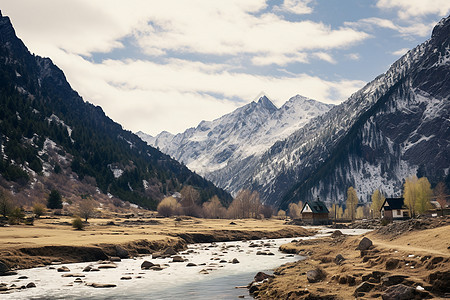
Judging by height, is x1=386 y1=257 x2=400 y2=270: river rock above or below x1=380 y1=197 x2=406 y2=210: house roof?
below

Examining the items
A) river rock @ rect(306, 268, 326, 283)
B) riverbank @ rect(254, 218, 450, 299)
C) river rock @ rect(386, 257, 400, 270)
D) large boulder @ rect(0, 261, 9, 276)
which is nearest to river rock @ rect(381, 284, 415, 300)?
riverbank @ rect(254, 218, 450, 299)

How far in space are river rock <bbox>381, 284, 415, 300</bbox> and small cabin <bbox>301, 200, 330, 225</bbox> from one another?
A: 166272mm

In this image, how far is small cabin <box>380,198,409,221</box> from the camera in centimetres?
15888

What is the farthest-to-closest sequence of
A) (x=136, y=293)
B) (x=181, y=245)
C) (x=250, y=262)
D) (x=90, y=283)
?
(x=181, y=245) < (x=250, y=262) < (x=90, y=283) < (x=136, y=293)

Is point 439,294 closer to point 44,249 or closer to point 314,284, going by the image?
point 314,284

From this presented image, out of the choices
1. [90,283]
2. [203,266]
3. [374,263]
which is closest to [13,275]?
[90,283]

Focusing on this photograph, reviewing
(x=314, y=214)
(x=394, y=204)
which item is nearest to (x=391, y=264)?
(x=394, y=204)

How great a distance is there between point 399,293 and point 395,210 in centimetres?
14570

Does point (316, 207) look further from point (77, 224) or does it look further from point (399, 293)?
point (399, 293)

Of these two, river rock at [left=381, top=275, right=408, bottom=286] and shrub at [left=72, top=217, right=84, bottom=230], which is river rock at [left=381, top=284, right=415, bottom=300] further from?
shrub at [left=72, top=217, right=84, bottom=230]

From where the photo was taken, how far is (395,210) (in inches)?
6280

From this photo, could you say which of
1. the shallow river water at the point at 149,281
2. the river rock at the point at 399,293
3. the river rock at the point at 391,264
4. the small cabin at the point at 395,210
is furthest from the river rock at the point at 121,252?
the small cabin at the point at 395,210

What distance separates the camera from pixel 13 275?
4594 cm

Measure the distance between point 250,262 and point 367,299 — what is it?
113 ft
